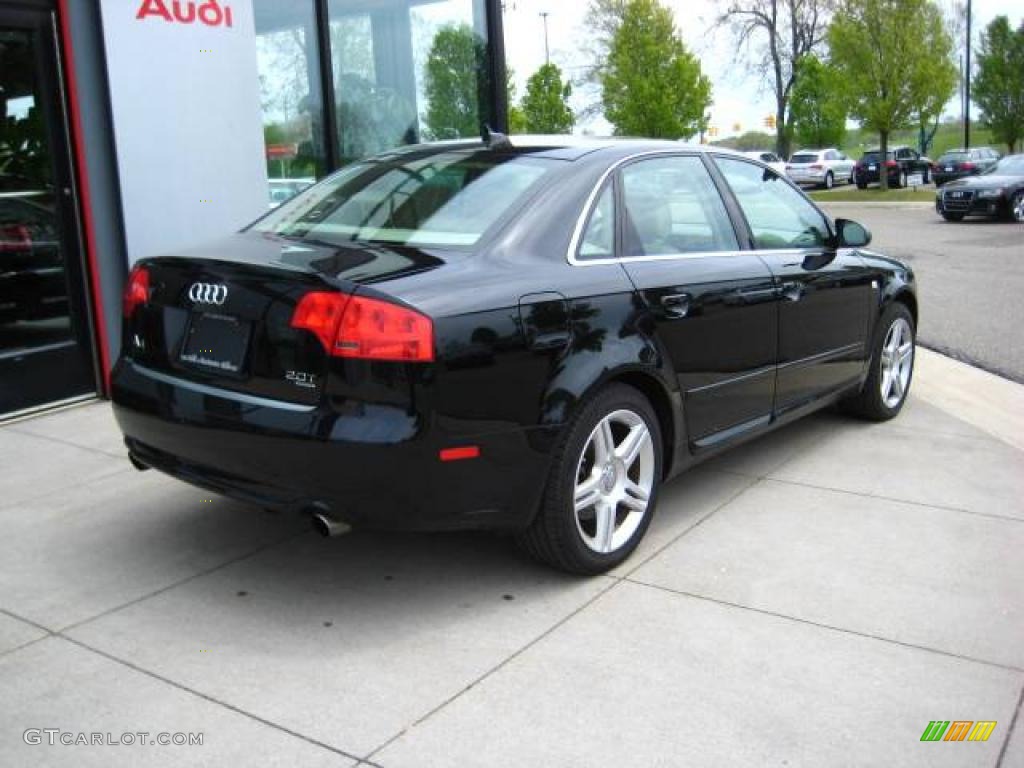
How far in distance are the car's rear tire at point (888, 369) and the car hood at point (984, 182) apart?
1754 centimetres

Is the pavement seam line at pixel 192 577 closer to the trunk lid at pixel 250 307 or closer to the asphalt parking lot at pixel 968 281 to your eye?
the trunk lid at pixel 250 307

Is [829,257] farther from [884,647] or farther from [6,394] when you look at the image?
[6,394]

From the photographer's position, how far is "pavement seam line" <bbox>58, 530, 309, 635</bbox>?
357 centimetres

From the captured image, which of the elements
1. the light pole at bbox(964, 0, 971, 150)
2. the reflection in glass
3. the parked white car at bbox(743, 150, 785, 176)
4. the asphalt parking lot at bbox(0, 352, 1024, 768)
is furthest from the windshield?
the reflection in glass

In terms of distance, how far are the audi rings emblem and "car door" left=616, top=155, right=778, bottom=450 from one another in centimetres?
148

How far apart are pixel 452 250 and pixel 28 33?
3867mm

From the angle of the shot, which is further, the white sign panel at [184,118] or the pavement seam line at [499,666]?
the white sign panel at [184,118]

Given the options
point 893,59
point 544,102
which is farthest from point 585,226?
point 544,102

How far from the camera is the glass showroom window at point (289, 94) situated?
7.64m

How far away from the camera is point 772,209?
5188mm

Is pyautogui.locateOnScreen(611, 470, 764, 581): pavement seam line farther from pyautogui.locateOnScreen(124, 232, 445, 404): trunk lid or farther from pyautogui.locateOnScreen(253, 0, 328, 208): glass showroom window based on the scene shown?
pyautogui.locateOnScreen(253, 0, 328, 208): glass showroom window

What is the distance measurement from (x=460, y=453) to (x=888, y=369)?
12.2ft

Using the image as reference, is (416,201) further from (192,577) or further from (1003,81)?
(1003,81)

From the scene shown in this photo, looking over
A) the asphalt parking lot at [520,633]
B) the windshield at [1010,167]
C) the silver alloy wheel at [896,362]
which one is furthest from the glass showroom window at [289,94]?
the windshield at [1010,167]
